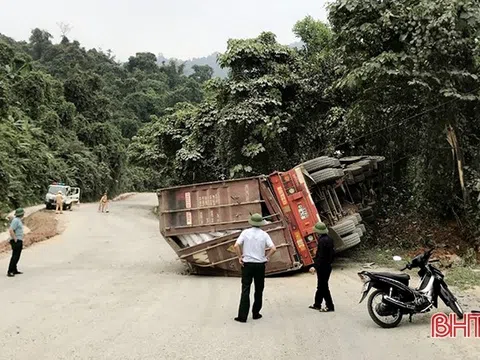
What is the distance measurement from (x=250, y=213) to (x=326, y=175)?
2.25 metres

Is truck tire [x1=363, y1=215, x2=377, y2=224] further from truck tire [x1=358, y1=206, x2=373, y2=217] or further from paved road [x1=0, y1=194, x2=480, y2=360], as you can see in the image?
paved road [x1=0, y1=194, x2=480, y2=360]

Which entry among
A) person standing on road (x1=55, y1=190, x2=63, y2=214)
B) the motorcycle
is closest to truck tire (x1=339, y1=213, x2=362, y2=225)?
the motorcycle

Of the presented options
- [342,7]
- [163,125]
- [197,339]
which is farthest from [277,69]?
[197,339]

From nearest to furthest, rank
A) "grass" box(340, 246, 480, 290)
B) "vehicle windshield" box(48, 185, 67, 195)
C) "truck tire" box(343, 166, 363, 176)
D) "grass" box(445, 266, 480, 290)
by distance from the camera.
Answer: "grass" box(445, 266, 480, 290)
"grass" box(340, 246, 480, 290)
"truck tire" box(343, 166, 363, 176)
"vehicle windshield" box(48, 185, 67, 195)

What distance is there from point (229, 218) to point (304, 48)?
1401 centimetres

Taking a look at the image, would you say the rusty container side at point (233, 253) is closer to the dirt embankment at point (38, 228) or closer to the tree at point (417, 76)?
the tree at point (417, 76)

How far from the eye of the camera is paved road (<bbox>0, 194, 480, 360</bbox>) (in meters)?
6.23

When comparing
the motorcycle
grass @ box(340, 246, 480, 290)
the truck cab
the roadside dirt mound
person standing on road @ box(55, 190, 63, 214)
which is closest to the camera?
the motorcycle

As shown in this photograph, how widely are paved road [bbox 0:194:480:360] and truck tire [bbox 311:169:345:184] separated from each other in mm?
2322

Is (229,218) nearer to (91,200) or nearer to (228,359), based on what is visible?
(228,359)

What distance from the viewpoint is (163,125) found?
2945 centimetres

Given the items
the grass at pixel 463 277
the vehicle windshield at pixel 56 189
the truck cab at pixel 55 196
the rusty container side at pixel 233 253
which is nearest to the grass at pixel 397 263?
the grass at pixel 463 277

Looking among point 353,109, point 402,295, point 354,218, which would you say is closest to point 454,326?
point 402,295

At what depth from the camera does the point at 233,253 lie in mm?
11875
